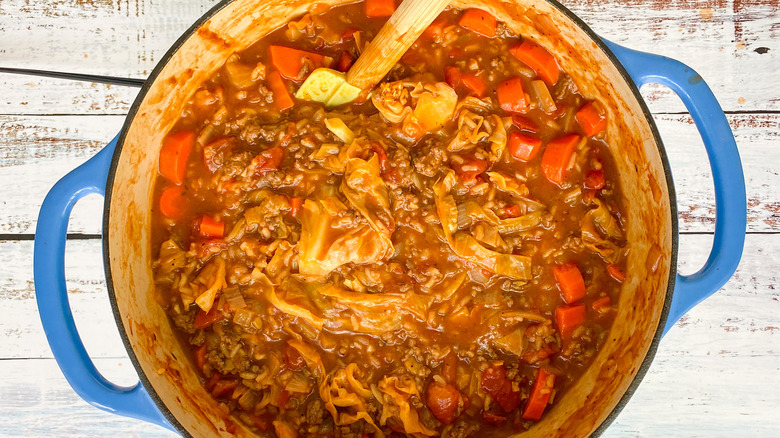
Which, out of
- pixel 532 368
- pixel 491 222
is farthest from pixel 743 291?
pixel 491 222

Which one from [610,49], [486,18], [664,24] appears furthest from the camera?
[664,24]

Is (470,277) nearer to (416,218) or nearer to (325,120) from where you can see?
(416,218)

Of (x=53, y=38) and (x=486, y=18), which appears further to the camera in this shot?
(x=53, y=38)

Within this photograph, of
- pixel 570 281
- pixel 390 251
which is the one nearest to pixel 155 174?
pixel 390 251

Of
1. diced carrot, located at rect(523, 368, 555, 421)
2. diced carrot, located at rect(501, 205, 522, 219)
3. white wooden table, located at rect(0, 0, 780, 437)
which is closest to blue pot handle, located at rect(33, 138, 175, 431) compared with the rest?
white wooden table, located at rect(0, 0, 780, 437)

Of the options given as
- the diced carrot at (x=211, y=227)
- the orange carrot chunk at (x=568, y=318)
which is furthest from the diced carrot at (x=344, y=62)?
the orange carrot chunk at (x=568, y=318)

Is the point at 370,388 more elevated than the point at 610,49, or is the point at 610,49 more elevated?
the point at 610,49
